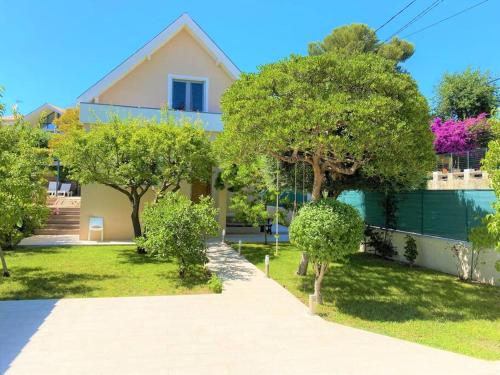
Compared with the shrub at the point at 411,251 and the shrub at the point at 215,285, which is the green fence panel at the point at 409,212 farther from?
the shrub at the point at 215,285

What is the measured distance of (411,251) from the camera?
12117 mm

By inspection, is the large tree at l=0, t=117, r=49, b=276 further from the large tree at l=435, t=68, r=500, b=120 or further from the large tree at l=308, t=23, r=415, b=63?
the large tree at l=435, t=68, r=500, b=120

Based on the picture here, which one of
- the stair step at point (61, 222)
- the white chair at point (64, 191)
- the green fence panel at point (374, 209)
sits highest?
the white chair at point (64, 191)

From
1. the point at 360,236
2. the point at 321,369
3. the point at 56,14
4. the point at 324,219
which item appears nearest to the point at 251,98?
the point at 324,219

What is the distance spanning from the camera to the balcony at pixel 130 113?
15.3 meters

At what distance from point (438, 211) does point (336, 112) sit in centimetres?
649

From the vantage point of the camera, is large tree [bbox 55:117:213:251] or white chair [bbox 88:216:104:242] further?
white chair [bbox 88:216:104:242]

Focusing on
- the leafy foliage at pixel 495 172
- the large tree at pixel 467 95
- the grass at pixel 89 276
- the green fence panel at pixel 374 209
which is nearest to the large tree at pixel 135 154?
the grass at pixel 89 276

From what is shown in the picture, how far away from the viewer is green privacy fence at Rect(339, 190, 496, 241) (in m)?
10.5

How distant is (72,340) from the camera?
18.5 ft

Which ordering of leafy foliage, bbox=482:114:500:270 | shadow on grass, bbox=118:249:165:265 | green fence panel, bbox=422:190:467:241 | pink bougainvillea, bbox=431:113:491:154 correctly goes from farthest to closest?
pink bougainvillea, bbox=431:113:491:154 → shadow on grass, bbox=118:249:165:265 → green fence panel, bbox=422:190:467:241 → leafy foliage, bbox=482:114:500:270

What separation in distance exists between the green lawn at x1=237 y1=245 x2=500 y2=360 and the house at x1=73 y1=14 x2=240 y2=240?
676 centimetres

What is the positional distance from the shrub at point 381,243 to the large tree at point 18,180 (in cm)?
1078

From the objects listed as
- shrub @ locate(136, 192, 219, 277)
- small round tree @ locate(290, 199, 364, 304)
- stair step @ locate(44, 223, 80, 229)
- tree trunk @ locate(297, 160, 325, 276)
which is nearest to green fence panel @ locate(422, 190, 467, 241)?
tree trunk @ locate(297, 160, 325, 276)
